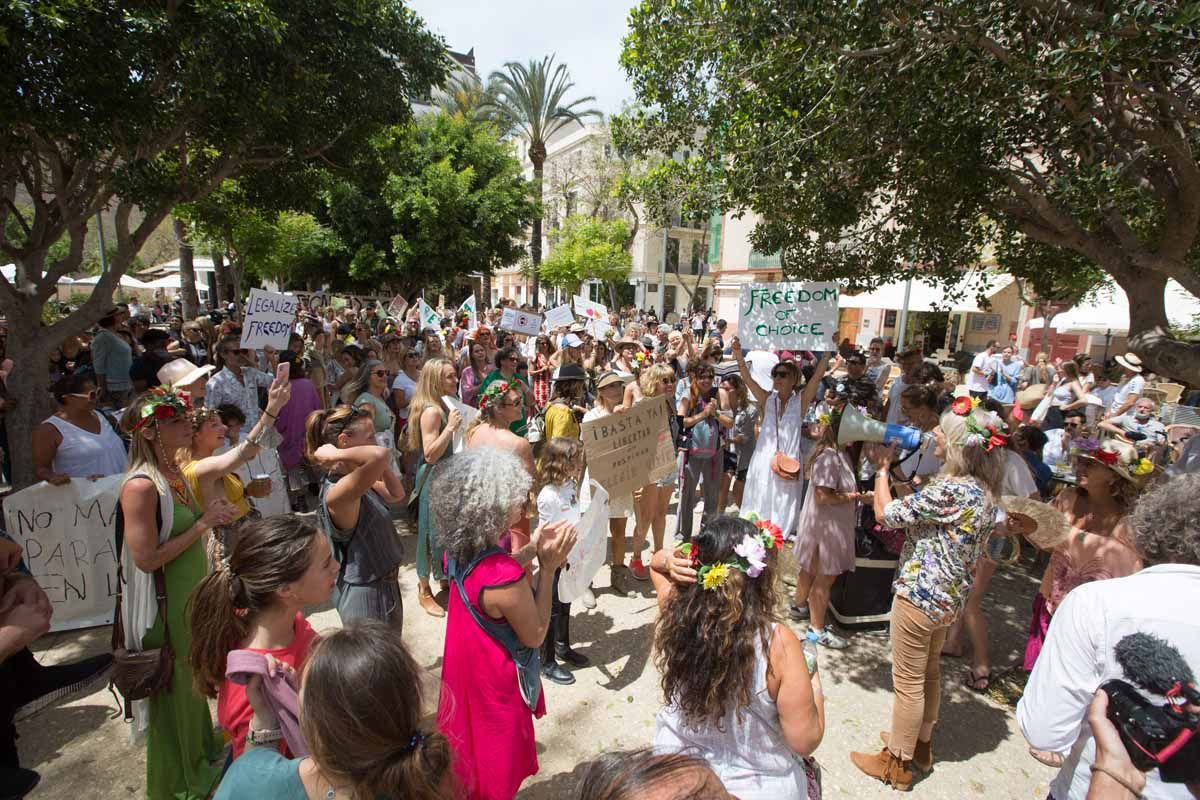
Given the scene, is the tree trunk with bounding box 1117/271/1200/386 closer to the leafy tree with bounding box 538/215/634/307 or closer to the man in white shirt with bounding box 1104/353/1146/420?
the man in white shirt with bounding box 1104/353/1146/420

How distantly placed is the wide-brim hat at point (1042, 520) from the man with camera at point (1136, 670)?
1023 mm

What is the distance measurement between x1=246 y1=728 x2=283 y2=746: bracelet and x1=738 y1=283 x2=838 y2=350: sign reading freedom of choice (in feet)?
14.5

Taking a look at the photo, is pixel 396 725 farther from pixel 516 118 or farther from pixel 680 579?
pixel 516 118

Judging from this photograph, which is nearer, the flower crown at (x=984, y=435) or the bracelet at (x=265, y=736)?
the bracelet at (x=265, y=736)

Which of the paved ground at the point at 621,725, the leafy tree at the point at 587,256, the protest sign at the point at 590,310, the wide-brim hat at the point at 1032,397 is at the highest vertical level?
the leafy tree at the point at 587,256

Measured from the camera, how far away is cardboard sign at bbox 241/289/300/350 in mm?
6332

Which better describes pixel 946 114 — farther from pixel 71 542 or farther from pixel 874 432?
pixel 71 542

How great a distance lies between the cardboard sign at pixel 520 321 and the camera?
11.1 metres

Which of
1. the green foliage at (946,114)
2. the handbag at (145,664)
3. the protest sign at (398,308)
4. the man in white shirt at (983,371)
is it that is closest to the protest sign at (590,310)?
the green foliage at (946,114)

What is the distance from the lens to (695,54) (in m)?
5.77

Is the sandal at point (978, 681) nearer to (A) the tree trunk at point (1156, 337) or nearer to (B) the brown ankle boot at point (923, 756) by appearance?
(B) the brown ankle boot at point (923, 756)

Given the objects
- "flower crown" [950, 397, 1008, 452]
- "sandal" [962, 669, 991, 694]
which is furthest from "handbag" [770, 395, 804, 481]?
"sandal" [962, 669, 991, 694]

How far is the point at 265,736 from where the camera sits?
1.64 metres

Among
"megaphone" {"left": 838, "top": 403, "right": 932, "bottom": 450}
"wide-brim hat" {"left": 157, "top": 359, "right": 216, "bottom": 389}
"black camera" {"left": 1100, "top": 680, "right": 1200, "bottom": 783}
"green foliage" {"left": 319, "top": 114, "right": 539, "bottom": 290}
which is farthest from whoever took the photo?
"green foliage" {"left": 319, "top": 114, "right": 539, "bottom": 290}
